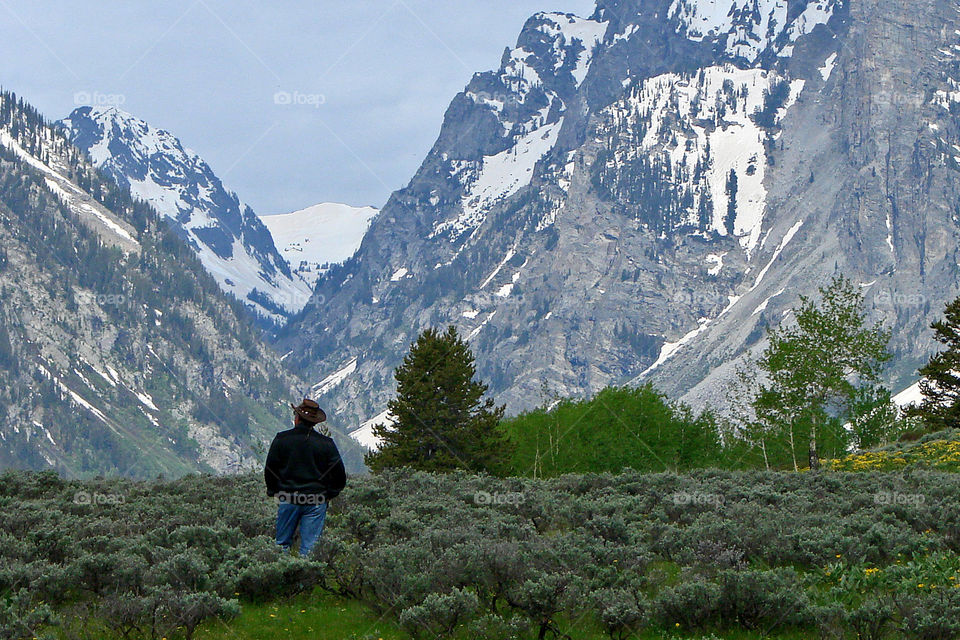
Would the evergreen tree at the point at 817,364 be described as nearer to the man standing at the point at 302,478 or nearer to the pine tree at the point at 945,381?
the pine tree at the point at 945,381

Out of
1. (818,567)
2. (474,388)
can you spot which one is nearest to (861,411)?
(474,388)

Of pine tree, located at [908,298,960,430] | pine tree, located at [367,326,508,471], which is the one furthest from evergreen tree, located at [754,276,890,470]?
pine tree, located at [367,326,508,471]

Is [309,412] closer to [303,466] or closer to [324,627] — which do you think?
[303,466]

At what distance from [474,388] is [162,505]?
35028mm

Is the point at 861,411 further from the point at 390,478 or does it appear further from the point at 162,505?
the point at 162,505

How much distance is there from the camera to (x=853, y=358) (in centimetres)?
5334

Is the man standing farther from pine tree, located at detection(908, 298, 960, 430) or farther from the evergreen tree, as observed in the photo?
the evergreen tree

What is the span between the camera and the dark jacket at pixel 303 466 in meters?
16.5

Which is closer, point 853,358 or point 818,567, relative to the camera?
point 818,567

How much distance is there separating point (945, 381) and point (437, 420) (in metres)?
25.5

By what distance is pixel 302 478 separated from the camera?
54.3 ft

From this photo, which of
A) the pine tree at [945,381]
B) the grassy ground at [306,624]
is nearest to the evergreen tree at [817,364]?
the pine tree at [945,381]

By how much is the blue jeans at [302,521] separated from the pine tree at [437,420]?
33.6 m

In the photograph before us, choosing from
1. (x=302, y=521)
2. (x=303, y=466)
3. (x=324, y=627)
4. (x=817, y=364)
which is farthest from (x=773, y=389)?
(x=324, y=627)
